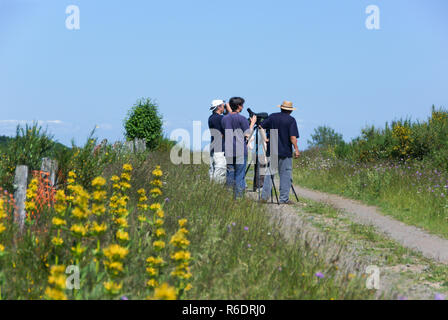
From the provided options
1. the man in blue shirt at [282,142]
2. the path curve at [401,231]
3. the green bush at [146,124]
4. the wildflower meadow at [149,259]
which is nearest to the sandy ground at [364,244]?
the path curve at [401,231]

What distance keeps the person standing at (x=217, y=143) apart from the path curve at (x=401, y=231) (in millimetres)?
2991

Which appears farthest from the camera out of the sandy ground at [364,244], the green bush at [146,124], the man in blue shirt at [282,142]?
the green bush at [146,124]

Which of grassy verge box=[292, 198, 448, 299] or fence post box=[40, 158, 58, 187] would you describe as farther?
fence post box=[40, 158, 58, 187]

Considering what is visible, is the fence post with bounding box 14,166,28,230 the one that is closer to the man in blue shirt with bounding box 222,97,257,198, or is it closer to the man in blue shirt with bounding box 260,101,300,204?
the man in blue shirt with bounding box 222,97,257,198

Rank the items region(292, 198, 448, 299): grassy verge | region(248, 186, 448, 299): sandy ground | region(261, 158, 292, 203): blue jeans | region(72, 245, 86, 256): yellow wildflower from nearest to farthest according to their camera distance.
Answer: region(72, 245, 86, 256): yellow wildflower
region(248, 186, 448, 299): sandy ground
region(292, 198, 448, 299): grassy verge
region(261, 158, 292, 203): blue jeans

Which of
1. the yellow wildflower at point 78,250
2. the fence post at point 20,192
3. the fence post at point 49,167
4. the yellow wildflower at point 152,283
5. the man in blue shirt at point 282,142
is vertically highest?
the man in blue shirt at point 282,142

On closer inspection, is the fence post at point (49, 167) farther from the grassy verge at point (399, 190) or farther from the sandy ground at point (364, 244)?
the grassy verge at point (399, 190)

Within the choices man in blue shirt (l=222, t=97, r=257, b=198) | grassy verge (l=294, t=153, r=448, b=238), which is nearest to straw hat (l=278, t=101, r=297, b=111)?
man in blue shirt (l=222, t=97, r=257, b=198)

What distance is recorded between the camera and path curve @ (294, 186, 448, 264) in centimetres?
706

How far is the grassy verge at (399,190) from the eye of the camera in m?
9.37

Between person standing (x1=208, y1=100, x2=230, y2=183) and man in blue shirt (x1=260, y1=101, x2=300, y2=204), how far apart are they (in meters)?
1.09

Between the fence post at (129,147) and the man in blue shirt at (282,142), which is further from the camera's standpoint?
the fence post at (129,147)

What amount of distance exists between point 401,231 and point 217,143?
434 centimetres
